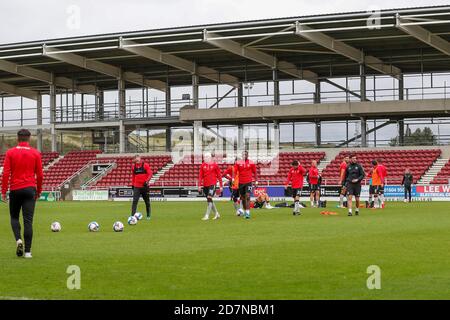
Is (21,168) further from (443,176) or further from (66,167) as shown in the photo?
(66,167)

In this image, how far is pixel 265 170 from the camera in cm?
5503

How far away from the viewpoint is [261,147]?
192 feet

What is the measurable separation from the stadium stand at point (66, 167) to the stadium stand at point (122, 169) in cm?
202

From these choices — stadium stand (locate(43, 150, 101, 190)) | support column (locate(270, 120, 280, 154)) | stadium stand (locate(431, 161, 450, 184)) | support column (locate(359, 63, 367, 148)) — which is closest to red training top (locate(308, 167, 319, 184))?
stadium stand (locate(431, 161, 450, 184))

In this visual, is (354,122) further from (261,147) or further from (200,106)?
(200,106)

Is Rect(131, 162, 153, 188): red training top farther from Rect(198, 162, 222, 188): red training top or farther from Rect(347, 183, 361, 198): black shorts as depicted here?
Rect(347, 183, 361, 198): black shorts

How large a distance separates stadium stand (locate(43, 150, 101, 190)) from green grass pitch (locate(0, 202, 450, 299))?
39.7 meters

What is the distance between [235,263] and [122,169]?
47049mm

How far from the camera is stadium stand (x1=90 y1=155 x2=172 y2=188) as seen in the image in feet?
188

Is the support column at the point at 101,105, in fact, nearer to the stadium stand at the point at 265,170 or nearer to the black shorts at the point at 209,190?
the stadium stand at the point at 265,170

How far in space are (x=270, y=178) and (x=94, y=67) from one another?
15.6m

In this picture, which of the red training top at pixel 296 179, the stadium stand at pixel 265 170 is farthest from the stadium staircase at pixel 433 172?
the red training top at pixel 296 179

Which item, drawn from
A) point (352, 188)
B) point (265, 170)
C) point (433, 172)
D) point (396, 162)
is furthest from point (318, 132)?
point (352, 188)
